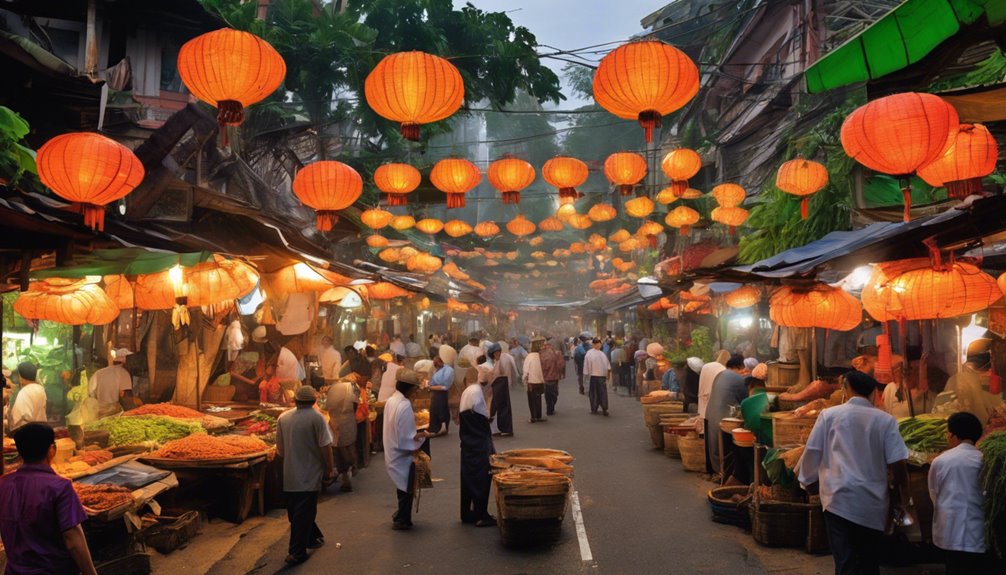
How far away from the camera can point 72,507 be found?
4508 mm

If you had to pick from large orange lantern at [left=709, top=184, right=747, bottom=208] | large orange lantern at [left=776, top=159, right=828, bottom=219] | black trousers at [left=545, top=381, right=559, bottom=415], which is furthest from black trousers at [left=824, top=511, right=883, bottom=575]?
black trousers at [left=545, top=381, right=559, bottom=415]

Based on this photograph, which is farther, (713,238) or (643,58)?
(713,238)

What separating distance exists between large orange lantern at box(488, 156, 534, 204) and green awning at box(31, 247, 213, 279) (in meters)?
6.05

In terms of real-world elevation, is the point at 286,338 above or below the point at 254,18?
below

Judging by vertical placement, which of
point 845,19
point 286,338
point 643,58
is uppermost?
point 845,19

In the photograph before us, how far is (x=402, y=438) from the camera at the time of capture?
9.05 m

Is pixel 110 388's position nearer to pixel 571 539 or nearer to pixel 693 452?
pixel 571 539

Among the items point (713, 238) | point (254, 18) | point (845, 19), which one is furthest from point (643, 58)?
point (713, 238)

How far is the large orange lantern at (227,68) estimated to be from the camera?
27.2ft

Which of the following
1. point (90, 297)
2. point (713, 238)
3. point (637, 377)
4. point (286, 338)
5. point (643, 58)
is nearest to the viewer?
point (643, 58)

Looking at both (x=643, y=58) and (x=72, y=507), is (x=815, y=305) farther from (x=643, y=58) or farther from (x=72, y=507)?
(x=72, y=507)

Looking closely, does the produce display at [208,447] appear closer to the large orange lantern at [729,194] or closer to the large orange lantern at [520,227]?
the large orange lantern at [729,194]

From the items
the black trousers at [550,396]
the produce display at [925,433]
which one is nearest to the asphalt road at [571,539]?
the produce display at [925,433]

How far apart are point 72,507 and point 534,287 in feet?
262
